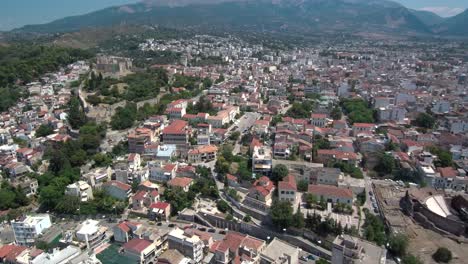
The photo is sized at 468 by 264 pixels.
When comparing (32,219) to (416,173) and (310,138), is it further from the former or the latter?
(416,173)

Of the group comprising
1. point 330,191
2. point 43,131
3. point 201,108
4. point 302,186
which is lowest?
point 302,186

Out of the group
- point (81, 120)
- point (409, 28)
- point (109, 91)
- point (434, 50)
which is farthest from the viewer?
point (409, 28)

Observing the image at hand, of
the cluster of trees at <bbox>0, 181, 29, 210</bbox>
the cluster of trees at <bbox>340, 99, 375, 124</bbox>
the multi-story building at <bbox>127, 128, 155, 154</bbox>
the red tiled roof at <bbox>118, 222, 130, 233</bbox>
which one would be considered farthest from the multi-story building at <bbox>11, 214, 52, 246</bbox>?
the cluster of trees at <bbox>340, 99, 375, 124</bbox>

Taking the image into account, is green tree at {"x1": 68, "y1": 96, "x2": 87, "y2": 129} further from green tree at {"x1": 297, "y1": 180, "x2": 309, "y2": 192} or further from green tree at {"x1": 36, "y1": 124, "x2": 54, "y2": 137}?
green tree at {"x1": 297, "y1": 180, "x2": 309, "y2": 192}

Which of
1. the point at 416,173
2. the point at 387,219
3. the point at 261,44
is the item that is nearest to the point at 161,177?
the point at 387,219

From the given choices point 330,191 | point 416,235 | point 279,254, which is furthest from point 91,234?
point 416,235

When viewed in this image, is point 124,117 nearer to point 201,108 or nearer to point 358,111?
point 201,108
